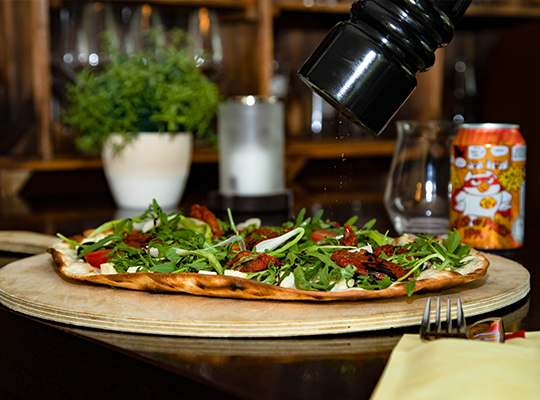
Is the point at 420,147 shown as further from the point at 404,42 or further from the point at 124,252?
the point at 124,252

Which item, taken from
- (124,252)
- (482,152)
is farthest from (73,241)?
(482,152)

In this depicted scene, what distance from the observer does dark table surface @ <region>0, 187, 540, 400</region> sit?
490 mm

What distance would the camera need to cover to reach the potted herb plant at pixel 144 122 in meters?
1.64

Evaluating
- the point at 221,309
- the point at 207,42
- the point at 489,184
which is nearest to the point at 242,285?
the point at 221,309

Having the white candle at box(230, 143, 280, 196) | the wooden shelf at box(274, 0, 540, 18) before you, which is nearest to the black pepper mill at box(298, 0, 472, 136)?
the white candle at box(230, 143, 280, 196)

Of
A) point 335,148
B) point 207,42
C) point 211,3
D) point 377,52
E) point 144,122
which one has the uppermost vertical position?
point 211,3

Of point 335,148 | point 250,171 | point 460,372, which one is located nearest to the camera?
point 460,372

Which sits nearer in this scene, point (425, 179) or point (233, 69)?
point (425, 179)

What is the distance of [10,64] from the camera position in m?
2.20

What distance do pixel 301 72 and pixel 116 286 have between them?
1.07 feet

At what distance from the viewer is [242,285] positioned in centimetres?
65

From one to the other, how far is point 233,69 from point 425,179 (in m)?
1.58

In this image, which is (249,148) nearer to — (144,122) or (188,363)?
(144,122)

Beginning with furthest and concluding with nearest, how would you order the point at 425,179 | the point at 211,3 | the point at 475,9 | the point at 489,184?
the point at 475,9, the point at 211,3, the point at 425,179, the point at 489,184
